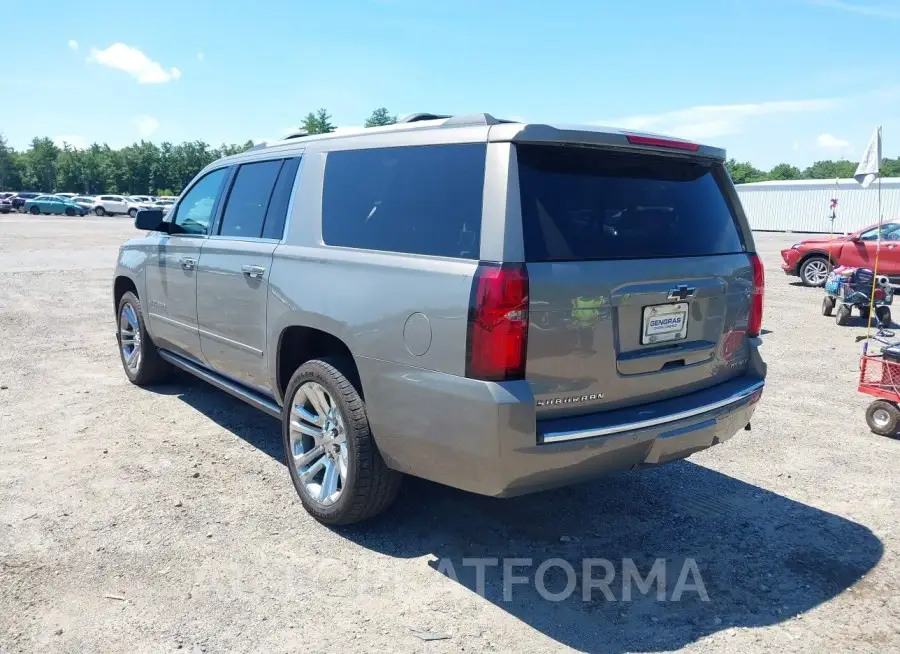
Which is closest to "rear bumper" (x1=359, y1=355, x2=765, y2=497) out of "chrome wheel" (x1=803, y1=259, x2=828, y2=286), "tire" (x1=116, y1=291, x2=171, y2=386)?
"tire" (x1=116, y1=291, x2=171, y2=386)

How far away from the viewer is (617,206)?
321 cm

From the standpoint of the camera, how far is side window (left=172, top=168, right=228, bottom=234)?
5062 mm

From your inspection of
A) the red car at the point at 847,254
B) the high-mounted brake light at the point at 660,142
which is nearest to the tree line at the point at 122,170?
the red car at the point at 847,254

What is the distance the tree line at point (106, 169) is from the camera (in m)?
97.6

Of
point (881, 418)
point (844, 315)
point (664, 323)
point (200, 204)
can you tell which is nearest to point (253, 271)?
point (200, 204)

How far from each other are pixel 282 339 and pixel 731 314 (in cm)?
246

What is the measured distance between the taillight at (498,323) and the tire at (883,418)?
408 centimetres

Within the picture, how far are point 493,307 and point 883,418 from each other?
428 centimetres

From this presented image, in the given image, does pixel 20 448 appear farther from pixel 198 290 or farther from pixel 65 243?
pixel 65 243

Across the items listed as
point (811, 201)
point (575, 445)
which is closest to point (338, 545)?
point (575, 445)

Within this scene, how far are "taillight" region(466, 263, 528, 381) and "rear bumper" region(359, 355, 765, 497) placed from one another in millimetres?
77

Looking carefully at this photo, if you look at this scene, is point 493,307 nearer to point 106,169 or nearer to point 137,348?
point 137,348

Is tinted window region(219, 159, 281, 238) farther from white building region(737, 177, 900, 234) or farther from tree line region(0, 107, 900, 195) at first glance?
tree line region(0, 107, 900, 195)

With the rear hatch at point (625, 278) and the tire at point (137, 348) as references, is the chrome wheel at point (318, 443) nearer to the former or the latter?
the rear hatch at point (625, 278)
